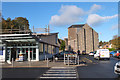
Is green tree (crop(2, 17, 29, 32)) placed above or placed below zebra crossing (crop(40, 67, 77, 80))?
above

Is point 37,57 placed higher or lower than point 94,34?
lower

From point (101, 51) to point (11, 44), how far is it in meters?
16.2

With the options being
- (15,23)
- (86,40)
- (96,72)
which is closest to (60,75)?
(96,72)

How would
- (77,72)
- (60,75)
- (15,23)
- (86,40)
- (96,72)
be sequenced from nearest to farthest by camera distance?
(60,75) < (96,72) < (77,72) < (15,23) < (86,40)

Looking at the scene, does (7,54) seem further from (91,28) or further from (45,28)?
(91,28)

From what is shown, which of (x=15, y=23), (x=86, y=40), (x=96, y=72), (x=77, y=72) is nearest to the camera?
(x=96, y=72)

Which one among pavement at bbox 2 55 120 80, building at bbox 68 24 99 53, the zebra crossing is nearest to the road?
pavement at bbox 2 55 120 80

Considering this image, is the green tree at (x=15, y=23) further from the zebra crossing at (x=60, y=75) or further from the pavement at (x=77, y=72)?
the zebra crossing at (x=60, y=75)

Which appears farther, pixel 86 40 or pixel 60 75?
pixel 86 40

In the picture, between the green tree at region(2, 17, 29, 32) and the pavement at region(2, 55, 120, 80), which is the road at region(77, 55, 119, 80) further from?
the green tree at region(2, 17, 29, 32)

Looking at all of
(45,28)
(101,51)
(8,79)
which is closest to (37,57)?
(45,28)

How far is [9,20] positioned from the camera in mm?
58531

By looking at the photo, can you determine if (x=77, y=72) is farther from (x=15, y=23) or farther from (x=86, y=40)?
(x=86, y=40)

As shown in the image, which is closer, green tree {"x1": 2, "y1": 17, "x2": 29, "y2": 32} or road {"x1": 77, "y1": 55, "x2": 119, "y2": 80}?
Answer: road {"x1": 77, "y1": 55, "x2": 119, "y2": 80}
